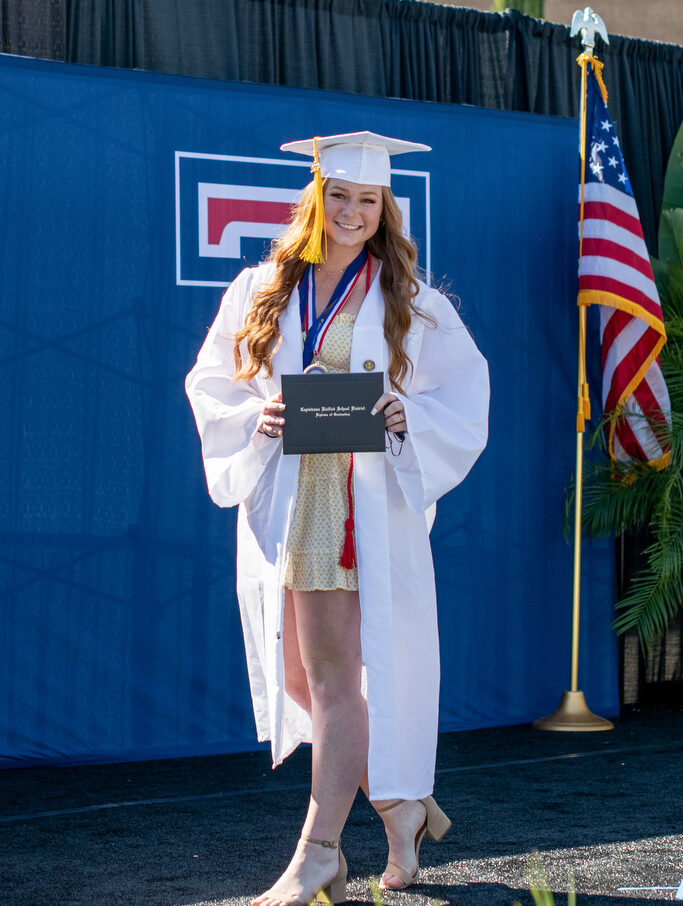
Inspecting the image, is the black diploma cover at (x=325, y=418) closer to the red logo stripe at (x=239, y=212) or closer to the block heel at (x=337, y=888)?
the block heel at (x=337, y=888)

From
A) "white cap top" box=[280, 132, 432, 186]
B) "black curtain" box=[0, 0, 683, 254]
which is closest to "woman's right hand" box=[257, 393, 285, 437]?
"white cap top" box=[280, 132, 432, 186]

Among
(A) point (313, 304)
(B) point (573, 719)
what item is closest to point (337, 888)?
(A) point (313, 304)

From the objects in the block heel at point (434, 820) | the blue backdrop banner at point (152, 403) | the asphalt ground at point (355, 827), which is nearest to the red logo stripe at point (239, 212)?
the blue backdrop banner at point (152, 403)

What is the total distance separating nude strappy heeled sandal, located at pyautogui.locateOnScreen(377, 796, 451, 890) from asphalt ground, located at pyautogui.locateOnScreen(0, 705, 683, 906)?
0.04 metres

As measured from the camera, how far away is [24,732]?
12.9ft

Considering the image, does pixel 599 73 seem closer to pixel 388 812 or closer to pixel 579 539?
pixel 579 539

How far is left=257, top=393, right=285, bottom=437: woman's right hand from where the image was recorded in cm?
246

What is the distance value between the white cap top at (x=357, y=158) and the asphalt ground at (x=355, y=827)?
153 centimetres

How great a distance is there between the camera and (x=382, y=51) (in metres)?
5.18

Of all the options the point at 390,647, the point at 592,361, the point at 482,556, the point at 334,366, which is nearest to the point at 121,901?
the point at 390,647

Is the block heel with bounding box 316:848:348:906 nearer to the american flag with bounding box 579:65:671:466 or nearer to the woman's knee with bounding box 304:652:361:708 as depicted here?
the woman's knee with bounding box 304:652:361:708

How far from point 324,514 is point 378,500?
118 mm

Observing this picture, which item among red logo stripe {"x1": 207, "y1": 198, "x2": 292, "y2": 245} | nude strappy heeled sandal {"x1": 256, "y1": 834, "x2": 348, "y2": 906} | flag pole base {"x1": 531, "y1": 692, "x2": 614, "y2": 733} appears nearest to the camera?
nude strappy heeled sandal {"x1": 256, "y1": 834, "x2": 348, "y2": 906}

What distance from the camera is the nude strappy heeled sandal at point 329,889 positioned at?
7.90 feet
